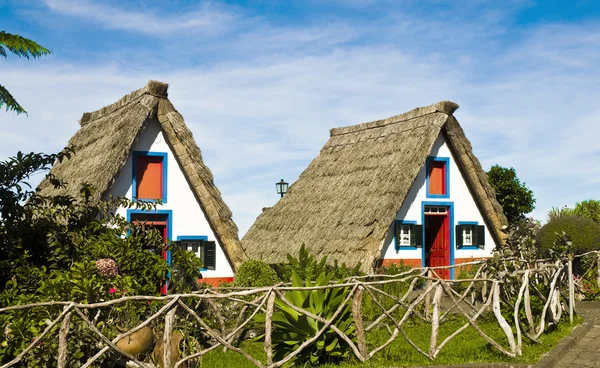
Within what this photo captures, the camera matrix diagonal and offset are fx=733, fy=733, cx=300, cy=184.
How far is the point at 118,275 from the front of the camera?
416 inches

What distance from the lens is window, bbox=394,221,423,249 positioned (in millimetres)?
20453

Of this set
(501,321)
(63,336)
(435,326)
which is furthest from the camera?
(501,321)

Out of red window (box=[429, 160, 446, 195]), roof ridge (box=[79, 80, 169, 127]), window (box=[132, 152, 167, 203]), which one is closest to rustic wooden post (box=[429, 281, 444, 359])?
window (box=[132, 152, 167, 203])

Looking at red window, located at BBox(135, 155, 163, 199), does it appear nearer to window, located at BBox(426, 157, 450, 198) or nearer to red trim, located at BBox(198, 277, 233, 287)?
red trim, located at BBox(198, 277, 233, 287)

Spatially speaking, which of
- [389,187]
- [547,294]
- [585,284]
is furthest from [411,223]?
[547,294]

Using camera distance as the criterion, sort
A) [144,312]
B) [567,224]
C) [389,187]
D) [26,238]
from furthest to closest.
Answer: [567,224] → [389,187] → [26,238] → [144,312]

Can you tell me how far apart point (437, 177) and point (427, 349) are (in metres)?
11.0

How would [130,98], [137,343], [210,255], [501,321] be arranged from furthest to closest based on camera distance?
[130,98], [210,255], [501,321], [137,343]

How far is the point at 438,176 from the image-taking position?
21.8 meters

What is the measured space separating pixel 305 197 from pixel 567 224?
8.33 m

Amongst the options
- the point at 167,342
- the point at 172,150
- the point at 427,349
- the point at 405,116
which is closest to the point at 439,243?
the point at 405,116

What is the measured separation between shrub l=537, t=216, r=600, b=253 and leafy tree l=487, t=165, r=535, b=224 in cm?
644

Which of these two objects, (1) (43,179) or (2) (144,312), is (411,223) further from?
(2) (144,312)

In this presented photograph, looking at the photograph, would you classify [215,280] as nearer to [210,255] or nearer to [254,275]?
[210,255]
